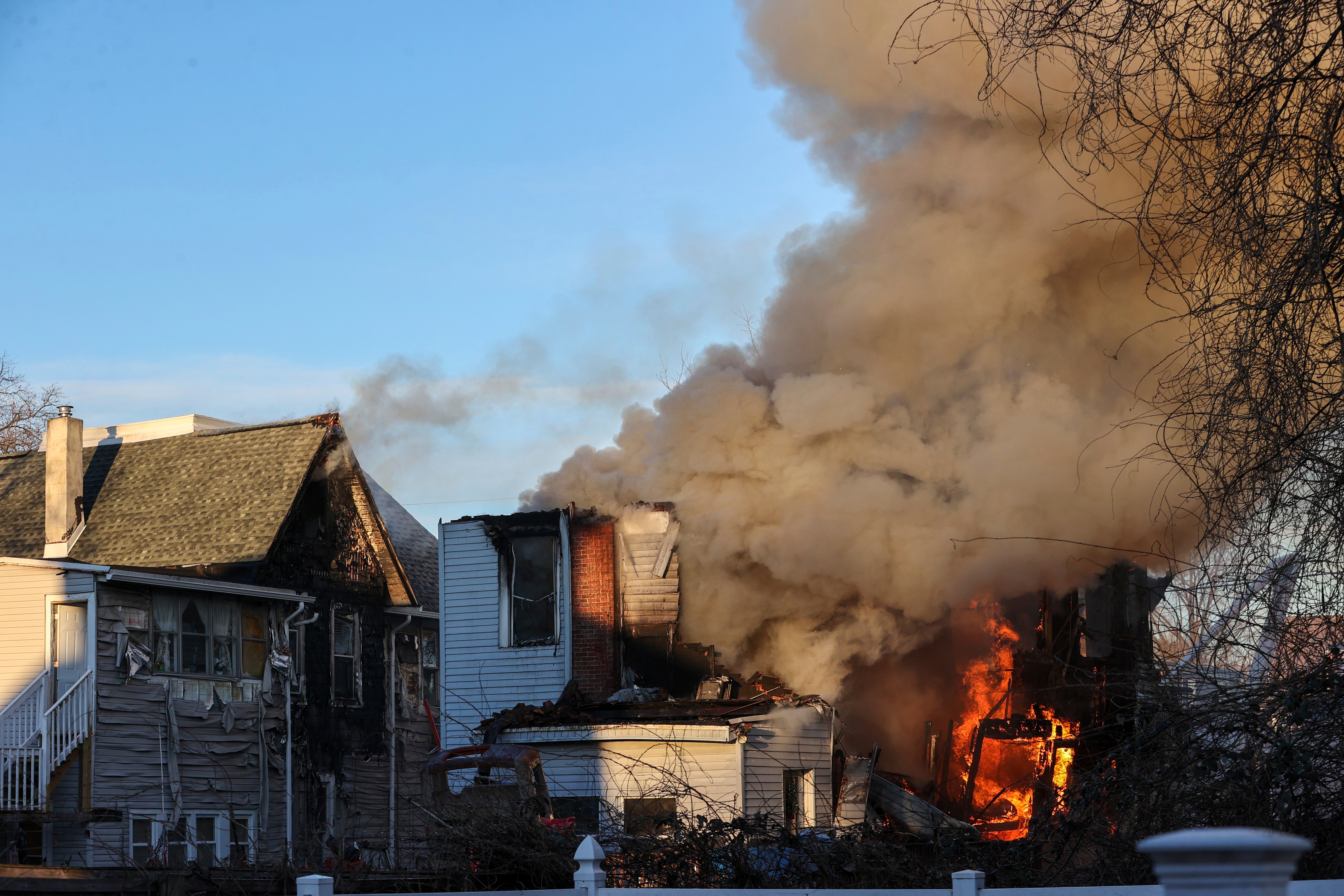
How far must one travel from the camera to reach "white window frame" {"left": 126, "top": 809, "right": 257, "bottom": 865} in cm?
1928

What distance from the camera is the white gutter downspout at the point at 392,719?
82.9ft

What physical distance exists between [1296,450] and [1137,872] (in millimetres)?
2357

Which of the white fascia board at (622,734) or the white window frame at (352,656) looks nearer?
the white fascia board at (622,734)

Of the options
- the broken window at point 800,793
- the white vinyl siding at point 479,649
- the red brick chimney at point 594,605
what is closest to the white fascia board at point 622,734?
the broken window at point 800,793

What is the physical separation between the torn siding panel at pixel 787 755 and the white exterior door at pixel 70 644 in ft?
32.7

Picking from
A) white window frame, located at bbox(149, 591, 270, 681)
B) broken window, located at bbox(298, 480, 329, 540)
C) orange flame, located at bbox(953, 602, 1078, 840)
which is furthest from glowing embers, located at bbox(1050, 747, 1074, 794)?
broken window, located at bbox(298, 480, 329, 540)

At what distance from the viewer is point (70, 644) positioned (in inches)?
762

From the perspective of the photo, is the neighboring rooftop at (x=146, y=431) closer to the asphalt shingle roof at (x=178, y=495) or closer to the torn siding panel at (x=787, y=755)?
the asphalt shingle roof at (x=178, y=495)

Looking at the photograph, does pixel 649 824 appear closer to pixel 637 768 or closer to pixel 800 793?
pixel 637 768

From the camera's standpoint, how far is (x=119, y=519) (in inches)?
913

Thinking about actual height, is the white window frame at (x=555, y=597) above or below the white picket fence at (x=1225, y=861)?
above

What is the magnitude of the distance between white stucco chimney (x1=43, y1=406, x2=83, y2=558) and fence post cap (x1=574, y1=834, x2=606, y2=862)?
17.7 meters

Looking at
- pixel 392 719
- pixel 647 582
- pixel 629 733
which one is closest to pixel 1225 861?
pixel 629 733

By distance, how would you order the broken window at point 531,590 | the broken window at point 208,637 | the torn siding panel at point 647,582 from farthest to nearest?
the broken window at point 208,637, the broken window at point 531,590, the torn siding panel at point 647,582
